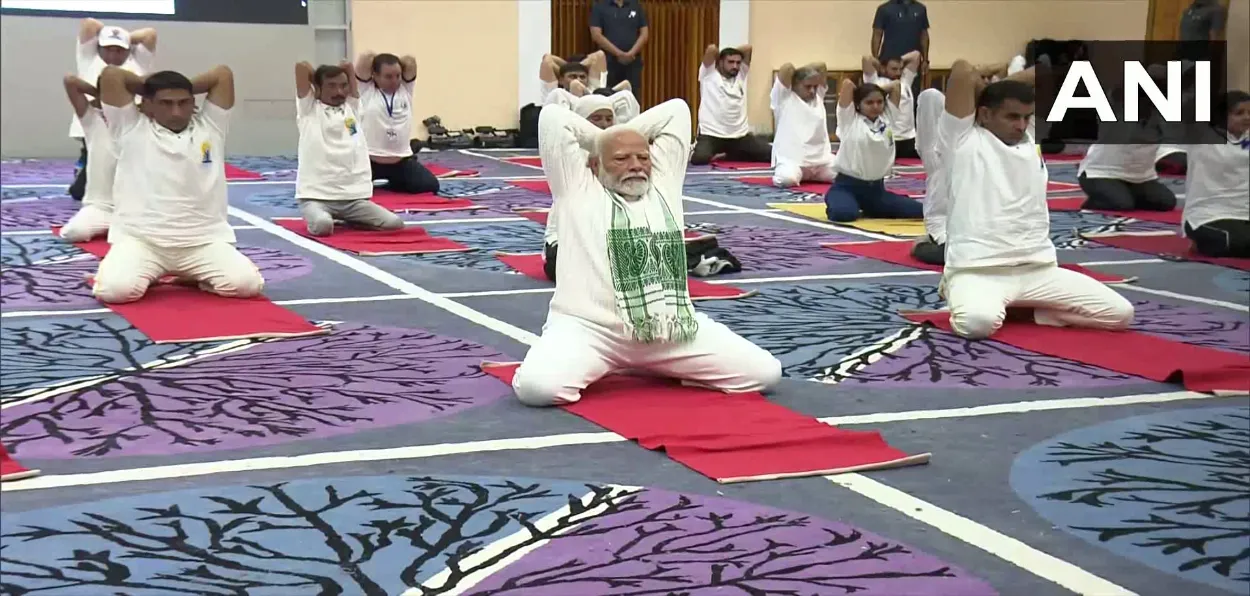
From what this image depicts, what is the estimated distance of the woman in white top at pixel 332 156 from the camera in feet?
22.5

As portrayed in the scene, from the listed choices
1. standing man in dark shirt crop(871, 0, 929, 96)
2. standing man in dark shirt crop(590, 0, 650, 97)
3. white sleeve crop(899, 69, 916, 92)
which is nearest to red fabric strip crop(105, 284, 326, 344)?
standing man in dark shirt crop(590, 0, 650, 97)

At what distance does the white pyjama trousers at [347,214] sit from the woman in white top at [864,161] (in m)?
2.57

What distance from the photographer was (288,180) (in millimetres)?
10086

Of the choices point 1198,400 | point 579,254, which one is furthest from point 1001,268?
point 579,254

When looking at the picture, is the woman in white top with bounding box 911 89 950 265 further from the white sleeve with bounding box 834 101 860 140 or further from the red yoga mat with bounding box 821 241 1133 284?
the white sleeve with bounding box 834 101 860 140

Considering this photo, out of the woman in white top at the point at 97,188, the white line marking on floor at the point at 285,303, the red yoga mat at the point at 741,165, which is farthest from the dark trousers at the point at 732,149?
the white line marking on floor at the point at 285,303

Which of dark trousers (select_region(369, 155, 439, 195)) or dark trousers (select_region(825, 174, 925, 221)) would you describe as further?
dark trousers (select_region(369, 155, 439, 195))

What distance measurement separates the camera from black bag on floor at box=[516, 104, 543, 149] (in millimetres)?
12902

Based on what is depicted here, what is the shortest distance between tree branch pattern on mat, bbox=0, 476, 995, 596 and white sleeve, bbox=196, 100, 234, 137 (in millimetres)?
2639

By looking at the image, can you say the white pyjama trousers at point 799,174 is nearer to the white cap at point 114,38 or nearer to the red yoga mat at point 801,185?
the red yoga mat at point 801,185

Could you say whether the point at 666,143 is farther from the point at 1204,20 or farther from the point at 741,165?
the point at 1204,20

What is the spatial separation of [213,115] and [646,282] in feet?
7.46

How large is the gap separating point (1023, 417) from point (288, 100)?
206 inches

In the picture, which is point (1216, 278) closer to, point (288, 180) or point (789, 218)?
point (789, 218)
